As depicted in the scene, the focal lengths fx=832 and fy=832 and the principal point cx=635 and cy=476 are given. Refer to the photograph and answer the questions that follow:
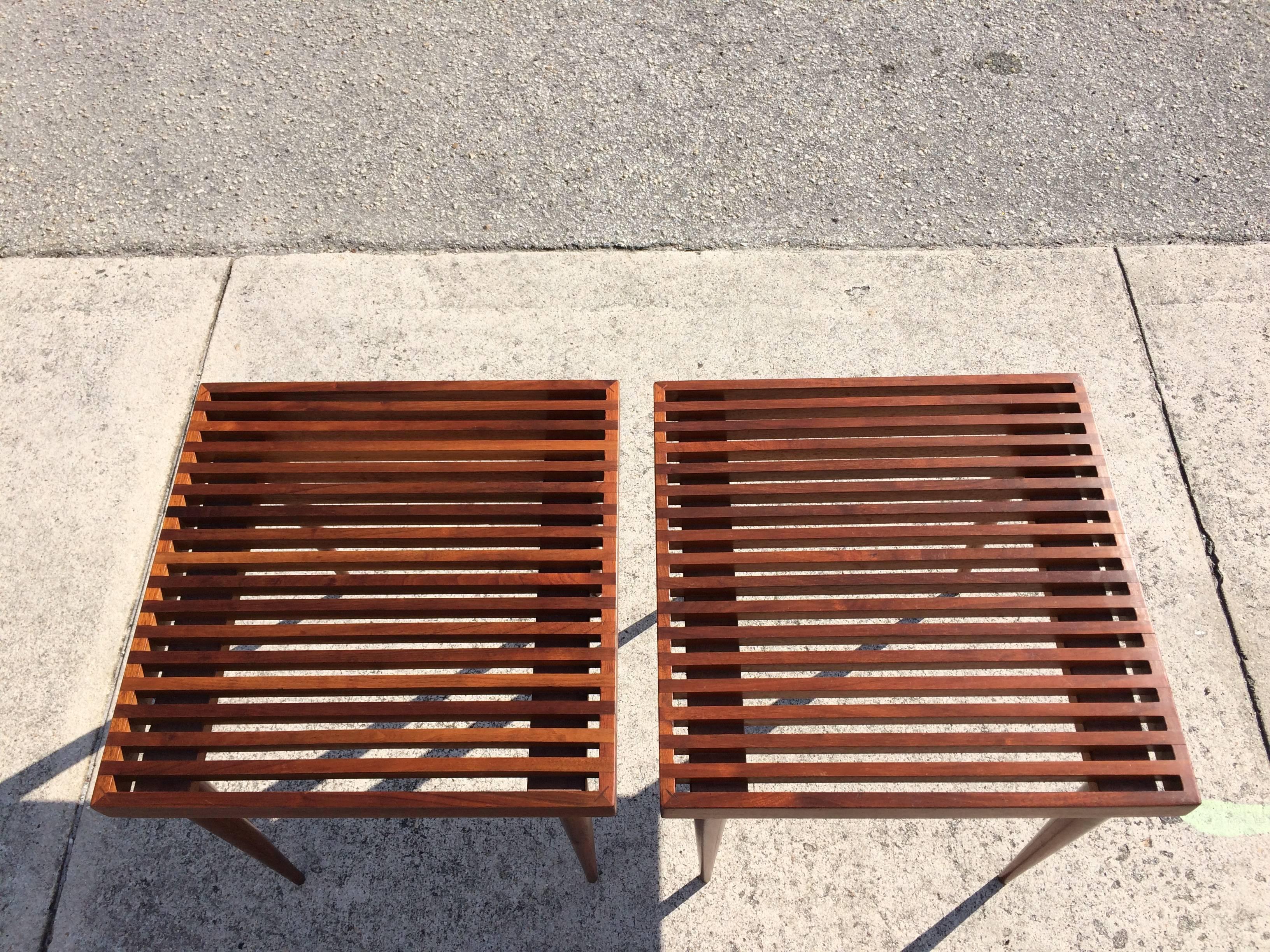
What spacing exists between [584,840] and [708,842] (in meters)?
0.27

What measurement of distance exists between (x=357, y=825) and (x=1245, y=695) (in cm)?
234

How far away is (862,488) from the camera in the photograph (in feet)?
5.98

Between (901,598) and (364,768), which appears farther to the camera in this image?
(901,598)

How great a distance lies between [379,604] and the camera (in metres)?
1.71

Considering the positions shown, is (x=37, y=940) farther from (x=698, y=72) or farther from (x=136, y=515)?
(x=698, y=72)

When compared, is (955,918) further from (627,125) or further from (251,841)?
(627,125)

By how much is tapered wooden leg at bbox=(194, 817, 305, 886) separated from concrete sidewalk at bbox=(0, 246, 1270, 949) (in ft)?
0.45

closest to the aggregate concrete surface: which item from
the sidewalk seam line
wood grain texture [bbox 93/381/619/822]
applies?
the sidewalk seam line

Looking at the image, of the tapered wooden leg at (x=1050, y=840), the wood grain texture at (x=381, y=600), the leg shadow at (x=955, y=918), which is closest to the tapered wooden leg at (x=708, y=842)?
the wood grain texture at (x=381, y=600)

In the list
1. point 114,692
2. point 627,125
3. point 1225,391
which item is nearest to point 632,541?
point 114,692

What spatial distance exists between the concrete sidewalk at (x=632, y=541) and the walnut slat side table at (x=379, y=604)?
246 millimetres

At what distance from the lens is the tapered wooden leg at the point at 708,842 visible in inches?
67.7

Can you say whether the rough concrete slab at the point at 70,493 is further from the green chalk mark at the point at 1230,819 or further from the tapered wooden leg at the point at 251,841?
the green chalk mark at the point at 1230,819

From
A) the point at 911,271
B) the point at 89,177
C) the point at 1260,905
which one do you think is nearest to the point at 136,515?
the point at 89,177
